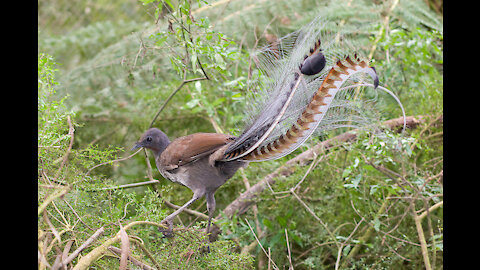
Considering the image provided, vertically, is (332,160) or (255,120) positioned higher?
(255,120)

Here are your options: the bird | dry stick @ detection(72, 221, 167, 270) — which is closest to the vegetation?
dry stick @ detection(72, 221, 167, 270)

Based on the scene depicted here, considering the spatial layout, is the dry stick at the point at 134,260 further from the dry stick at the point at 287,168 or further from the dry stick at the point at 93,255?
the dry stick at the point at 287,168

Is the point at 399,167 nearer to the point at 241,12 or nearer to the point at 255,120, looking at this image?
the point at 255,120

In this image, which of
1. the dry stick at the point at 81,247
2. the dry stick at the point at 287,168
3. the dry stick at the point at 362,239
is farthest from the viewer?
the dry stick at the point at 287,168

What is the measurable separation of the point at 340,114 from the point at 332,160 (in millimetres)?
867

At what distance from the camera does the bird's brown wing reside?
5.83 ft

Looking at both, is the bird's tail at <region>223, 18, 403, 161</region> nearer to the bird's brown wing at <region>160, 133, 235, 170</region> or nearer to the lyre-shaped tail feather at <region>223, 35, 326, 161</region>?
the lyre-shaped tail feather at <region>223, 35, 326, 161</region>

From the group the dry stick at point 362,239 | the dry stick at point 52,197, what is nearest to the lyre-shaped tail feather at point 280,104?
the dry stick at point 52,197

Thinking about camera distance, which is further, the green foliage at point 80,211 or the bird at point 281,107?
the bird at point 281,107

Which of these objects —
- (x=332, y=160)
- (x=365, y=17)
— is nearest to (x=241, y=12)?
(x=365, y=17)

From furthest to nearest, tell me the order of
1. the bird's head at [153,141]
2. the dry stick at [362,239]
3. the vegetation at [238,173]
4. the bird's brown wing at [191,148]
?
the dry stick at [362,239], the bird's head at [153,141], the bird's brown wing at [191,148], the vegetation at [238,173]

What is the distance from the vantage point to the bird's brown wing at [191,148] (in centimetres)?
178

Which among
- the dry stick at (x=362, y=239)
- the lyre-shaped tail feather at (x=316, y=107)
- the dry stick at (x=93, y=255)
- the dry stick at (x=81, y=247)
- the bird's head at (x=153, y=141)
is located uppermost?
the lyre-shaped tail feather at (x=316, y=107)

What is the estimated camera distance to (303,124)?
1345 millimetres
